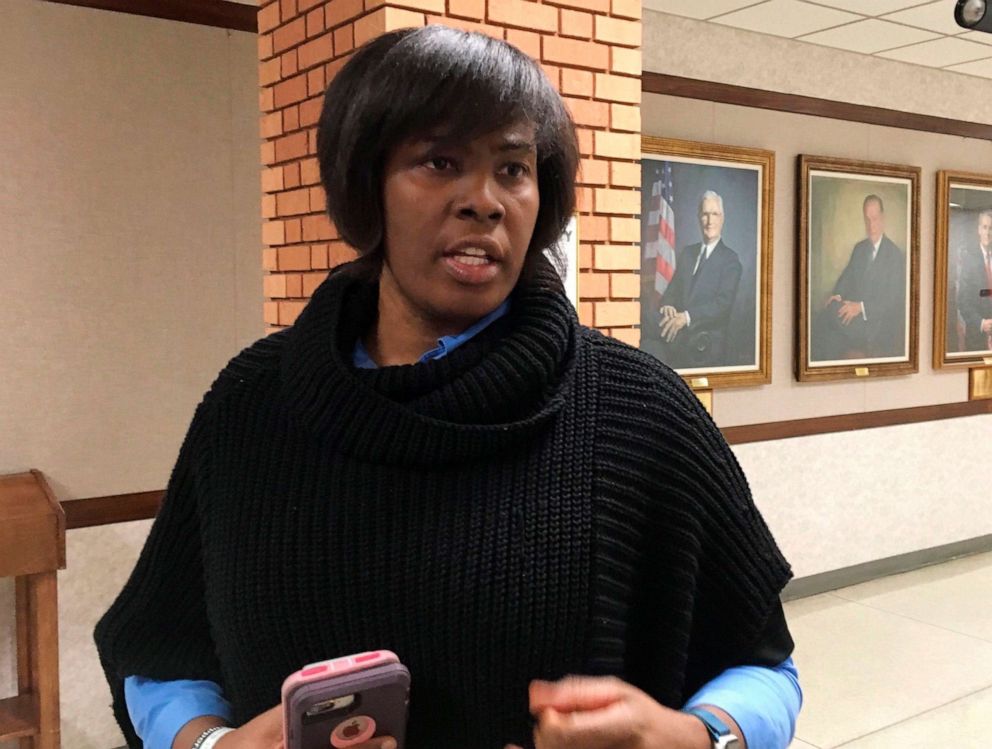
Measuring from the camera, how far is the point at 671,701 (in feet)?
3.26

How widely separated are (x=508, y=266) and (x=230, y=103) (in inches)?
105

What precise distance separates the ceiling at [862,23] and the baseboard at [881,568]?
2782 millimetres

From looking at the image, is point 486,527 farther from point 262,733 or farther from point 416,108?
point 416,108

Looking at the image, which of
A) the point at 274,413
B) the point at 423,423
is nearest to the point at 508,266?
the point at 423,423

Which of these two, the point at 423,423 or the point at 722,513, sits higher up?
the point at 423,423

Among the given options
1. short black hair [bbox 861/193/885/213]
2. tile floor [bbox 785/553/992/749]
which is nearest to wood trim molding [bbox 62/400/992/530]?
tile floor [bbox 785/553/992/749]

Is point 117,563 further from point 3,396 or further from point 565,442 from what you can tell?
point 565,442

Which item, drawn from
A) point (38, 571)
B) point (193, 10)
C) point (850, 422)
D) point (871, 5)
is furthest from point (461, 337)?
point (850, 422)

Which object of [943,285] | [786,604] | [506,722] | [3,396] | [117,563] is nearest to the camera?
[506,722]

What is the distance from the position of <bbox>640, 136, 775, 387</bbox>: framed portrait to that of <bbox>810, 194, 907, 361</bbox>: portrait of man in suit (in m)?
0.49

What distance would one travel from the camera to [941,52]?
16.6 feet

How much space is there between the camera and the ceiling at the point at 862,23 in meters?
4.16

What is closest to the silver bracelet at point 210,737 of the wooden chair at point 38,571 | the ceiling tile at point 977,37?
the wooden chair at point 38,571

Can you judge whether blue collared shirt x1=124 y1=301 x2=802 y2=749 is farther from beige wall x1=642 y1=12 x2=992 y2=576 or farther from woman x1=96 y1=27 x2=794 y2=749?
beige wall x1=642 y1=12 x2=992 y2=576
